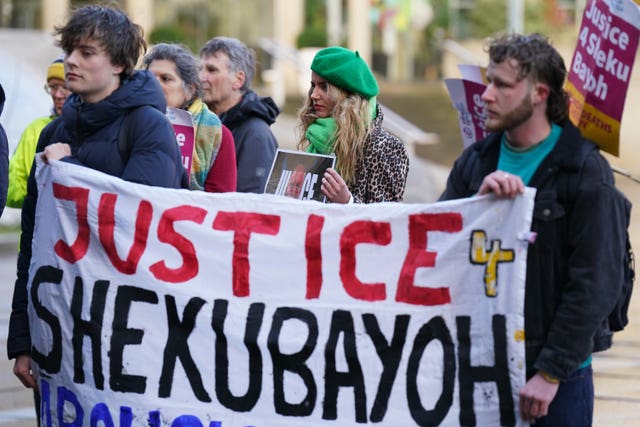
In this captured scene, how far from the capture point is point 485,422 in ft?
13.4

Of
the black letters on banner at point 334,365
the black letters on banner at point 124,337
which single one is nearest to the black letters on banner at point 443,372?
the black letters on banner at point 334,365

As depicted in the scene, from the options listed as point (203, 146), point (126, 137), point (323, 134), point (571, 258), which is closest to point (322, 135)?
point (323, 134)

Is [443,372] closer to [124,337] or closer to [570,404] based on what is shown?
[570,404]

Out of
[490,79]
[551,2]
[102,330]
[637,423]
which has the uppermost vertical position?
[490,79]

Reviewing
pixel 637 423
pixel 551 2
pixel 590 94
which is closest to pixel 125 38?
pixel 590 94

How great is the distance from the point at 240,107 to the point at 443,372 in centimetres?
286

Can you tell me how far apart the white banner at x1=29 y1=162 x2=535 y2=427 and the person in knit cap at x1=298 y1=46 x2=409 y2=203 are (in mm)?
989

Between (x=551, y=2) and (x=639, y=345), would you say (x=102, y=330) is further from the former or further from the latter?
(x=551, y=2)

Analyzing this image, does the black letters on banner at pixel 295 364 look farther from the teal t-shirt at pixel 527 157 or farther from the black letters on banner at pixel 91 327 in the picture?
the teal t-shirt at pixel 527 157

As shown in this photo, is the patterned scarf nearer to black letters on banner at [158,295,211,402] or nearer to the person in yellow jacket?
the person in yellow jacket

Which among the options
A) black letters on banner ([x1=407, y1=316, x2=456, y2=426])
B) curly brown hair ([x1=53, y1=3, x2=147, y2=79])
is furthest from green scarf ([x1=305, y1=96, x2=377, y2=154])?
black letters on banner ([x1=407, y1=316, x2=456, y2=426])

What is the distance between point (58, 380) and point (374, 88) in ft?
5.90

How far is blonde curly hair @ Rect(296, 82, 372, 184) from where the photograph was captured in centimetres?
534

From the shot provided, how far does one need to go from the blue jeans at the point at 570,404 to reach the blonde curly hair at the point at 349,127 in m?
1.65
